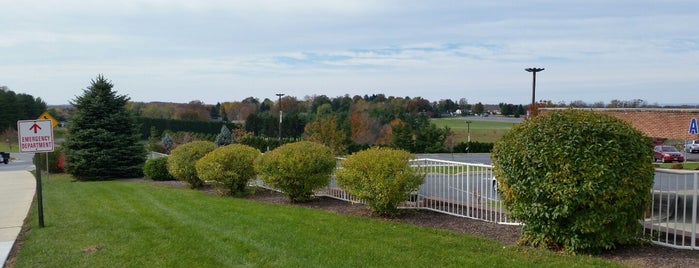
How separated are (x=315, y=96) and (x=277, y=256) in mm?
95932

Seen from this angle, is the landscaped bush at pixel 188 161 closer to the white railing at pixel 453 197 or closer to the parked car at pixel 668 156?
the white railing at pixel 453 197

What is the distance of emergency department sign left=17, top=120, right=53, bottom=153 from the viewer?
34.3 ft

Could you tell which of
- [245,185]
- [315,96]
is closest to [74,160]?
[245,185]

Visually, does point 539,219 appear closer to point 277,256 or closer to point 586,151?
point 586,151

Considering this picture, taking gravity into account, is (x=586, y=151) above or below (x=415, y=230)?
above

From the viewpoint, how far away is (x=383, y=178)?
31.2 ft

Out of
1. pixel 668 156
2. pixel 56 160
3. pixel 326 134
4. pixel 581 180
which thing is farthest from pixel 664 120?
pixel 56 160

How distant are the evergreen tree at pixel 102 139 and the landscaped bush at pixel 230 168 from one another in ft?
40.7

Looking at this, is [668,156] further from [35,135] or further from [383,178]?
[35,135]

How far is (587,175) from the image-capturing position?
6.48 metres

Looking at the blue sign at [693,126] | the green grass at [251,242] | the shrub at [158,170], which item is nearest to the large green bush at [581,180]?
the green grass at [251,242]

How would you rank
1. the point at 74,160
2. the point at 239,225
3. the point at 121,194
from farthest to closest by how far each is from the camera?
1. the point at 74,160
2. the point at 121,194
3. the point at 239,225

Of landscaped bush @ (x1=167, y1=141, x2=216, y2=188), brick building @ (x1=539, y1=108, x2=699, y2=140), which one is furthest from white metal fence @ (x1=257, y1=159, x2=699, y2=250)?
brick building @ (x1=539, y1=108, x2=699, y2=140)

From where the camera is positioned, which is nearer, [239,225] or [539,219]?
[539,219]
